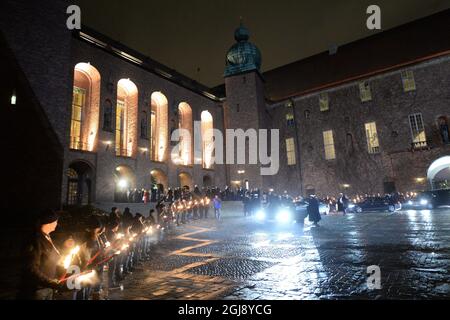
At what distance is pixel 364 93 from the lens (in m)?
31.1

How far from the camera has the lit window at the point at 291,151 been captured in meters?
34.8

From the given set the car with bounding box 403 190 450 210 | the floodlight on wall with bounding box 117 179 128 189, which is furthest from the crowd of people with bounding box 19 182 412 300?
the car with bounding box 403 190 450 210

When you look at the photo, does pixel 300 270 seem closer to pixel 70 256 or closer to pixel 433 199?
pixel 70 256

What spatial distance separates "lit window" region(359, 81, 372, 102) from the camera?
30.8 m

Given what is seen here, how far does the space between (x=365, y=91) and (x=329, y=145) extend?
23.1ft

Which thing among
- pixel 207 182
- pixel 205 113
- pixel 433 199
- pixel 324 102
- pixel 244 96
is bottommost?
pixel 433 199

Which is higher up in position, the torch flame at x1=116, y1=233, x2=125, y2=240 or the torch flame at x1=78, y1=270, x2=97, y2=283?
the torch flame at x1=116, y1=233, x2=125, y2=240

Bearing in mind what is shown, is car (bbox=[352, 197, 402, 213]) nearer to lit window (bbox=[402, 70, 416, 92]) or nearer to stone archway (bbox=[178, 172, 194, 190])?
lit window (bbox=[402, 70, 416, 92])

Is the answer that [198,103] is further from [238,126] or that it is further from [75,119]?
[75,119]

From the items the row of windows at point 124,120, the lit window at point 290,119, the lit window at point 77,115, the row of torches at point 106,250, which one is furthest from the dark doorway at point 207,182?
the row of torches at point 106,250

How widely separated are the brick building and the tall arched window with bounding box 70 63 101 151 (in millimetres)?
90

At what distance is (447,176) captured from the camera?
94.9 feet

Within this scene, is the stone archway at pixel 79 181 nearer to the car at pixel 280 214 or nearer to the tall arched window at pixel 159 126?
the tall arched window at pixel 159 126

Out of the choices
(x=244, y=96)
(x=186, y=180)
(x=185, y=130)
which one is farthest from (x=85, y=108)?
(x=244, y=96)
